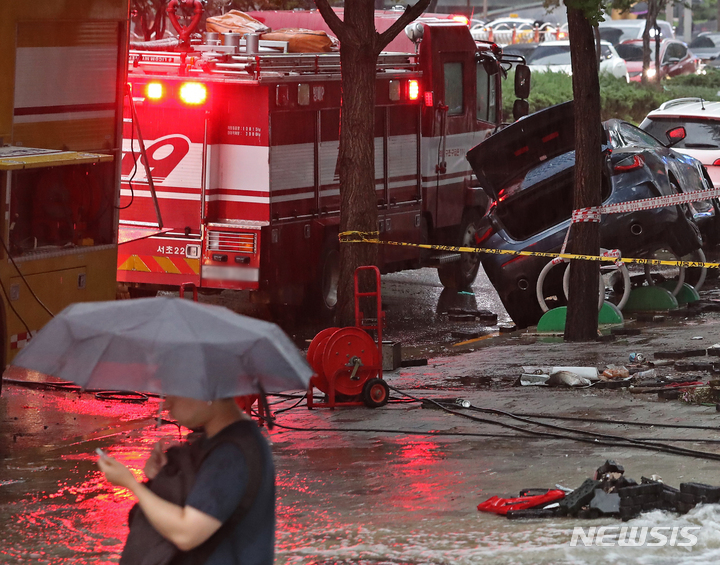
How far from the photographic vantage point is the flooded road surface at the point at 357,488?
17.9 feet

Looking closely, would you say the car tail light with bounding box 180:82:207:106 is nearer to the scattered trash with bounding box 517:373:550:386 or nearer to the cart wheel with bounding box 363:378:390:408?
the cart wheel with bounding box 363:378:390:408

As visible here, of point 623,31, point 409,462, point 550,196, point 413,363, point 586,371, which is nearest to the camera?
point 409,462

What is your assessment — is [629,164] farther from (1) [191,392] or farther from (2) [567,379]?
(1) [191,392]

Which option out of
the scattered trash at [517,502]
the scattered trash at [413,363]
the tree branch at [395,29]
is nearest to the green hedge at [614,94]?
the tree branch at [395,29]

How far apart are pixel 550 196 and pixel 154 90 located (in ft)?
14.2

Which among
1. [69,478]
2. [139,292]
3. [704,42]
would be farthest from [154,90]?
[704,42]

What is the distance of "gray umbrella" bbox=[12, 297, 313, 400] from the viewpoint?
308 cm

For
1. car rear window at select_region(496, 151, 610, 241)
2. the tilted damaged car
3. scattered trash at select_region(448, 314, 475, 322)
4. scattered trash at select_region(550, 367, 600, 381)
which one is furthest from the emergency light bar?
Answer: scattered trash at select_region(550, 367, 600, 381)

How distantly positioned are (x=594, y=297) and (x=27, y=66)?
5.59 metres

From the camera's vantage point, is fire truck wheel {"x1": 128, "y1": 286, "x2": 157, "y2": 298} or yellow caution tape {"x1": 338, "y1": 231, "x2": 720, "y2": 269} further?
fire truck wheel {"x1": 128, "y1": 286, "x2": 157, "y2": 298}

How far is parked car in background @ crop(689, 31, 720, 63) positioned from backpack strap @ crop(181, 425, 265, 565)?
1919 inches

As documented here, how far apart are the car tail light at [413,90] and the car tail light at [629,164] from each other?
2464mm

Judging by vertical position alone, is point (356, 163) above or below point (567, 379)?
above

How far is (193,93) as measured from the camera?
11664 mm
